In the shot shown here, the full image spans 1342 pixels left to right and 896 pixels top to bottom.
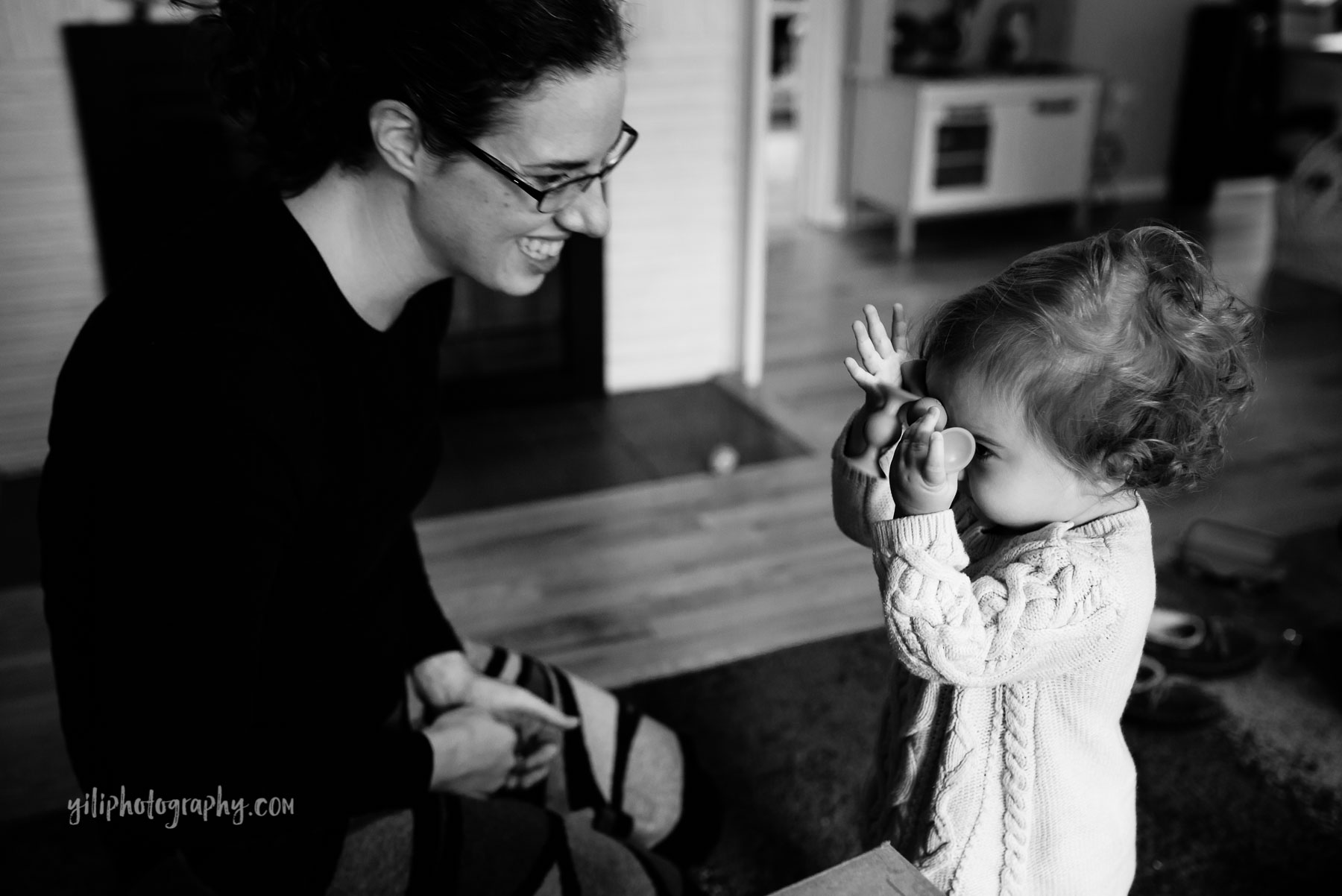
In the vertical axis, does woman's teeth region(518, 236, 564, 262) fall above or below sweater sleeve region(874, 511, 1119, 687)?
above

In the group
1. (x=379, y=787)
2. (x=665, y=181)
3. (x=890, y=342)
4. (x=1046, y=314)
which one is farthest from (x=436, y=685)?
(x=665, y=181)

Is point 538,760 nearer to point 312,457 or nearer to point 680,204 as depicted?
point 312,457

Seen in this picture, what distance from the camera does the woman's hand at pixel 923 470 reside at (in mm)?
818

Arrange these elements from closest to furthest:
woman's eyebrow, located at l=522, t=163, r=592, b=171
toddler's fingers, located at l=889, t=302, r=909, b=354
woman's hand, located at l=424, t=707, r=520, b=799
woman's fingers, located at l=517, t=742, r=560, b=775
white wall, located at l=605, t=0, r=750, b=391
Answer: toddler's fingers, located at l=889, t=302, r=909, b=354, woman's eyebrow, located at l=522, t=163, r=592, b=171, woman's hand, located at l=424, t=707, r=520, b=799, woman's fingers, located at l=517, t=742, r=560, b=775, white wall, located at l=605, t=0, r=750, b=391

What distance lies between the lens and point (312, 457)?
1.01 m

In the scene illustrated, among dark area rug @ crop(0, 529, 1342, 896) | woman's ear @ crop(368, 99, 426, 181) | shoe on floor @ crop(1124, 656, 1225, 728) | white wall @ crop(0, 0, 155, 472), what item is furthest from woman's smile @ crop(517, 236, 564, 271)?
white wall @ crop(0, 0, 155, 472)

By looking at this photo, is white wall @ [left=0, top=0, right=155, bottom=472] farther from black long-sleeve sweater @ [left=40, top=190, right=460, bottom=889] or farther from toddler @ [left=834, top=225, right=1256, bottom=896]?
toddler @ [left=834, top=225, right=1256, bottom=896]

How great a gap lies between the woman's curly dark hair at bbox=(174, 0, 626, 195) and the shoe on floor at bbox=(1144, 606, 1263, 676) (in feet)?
4.62

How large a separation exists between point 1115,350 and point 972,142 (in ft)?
13.3

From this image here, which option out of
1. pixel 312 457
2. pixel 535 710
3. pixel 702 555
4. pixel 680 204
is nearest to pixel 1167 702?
pixel 702 555

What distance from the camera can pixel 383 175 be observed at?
1073mm

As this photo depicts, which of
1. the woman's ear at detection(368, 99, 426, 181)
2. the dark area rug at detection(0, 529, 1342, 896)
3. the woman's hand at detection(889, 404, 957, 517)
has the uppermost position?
the woman's ear at detection(368, 99, 426, 181)

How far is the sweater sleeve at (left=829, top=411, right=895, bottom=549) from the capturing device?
0.90m

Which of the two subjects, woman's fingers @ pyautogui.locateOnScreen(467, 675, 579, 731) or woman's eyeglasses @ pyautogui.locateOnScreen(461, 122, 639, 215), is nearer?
woman's eyeglasses @ pyautogui.locateOnScreen(461, 122, 639, 215)
